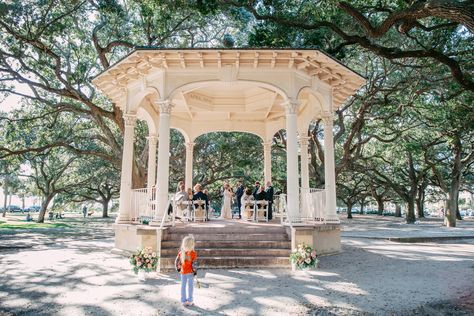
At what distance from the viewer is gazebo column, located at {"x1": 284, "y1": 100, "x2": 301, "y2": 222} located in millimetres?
9977

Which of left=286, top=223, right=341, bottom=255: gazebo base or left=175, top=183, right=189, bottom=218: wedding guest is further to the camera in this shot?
left=175, top=183, right=189, bottom=218: wedding guest

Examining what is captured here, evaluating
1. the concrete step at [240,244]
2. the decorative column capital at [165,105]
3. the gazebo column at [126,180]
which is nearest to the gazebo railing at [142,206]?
the gazebo column at [126,180]

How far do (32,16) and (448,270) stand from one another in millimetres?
16827

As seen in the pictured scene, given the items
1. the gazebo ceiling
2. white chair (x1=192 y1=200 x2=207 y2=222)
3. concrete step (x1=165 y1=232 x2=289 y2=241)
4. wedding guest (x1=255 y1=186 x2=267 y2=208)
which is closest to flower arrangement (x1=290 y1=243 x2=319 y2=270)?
concrete step (x1=165 y1=232 x2=289 y2=241)

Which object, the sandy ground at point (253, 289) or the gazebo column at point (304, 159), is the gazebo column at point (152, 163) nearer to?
the sandy ground at point (253, 289)

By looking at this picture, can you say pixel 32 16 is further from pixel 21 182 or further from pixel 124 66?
pixel 21 182

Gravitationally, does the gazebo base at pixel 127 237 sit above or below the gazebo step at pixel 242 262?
above

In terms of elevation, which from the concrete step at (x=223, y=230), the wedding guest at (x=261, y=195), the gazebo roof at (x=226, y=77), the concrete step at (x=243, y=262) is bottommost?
the concrete step at (x=243, y=262)

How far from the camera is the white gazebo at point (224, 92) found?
9.93 meters

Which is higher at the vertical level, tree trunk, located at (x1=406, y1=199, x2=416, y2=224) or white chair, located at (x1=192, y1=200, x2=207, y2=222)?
white chair, located at (x1=192, y1=200, x2=207, y2=222)

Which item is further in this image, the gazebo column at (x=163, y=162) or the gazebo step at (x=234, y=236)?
the gazebo column at (x=163, y=162)

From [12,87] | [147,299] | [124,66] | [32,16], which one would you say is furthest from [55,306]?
[12,87]

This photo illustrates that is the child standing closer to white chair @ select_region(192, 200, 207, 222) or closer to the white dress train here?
white chair @ select_region(192, 200, 207, 222)

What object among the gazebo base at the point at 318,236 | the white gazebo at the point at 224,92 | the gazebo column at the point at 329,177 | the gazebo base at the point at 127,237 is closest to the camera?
the gazebo base at the point at 318,236
